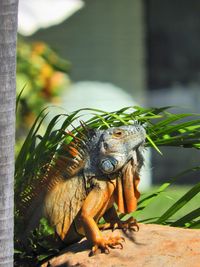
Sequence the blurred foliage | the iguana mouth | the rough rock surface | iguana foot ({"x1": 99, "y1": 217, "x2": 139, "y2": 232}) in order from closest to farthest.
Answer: the rough rock surface < the iguana mouth < iguana foot ({"x1": 99, "y1": 217, "x2": 139, "y2": 232}) < the blurred foliage

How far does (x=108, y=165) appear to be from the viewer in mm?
3967

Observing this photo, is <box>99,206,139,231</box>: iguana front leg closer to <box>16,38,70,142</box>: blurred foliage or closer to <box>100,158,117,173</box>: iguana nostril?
<box>100,158,117,173</box>: iguana nostril

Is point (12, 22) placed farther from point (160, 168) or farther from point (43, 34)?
point (160, 168)

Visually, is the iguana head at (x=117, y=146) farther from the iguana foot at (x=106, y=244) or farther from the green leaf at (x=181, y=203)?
the green leaf at (x=181, y=203)

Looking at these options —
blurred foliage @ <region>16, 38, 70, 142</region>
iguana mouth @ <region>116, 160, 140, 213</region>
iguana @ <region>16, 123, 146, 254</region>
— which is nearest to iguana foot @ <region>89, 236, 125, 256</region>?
iguana @ <region>16, 123, 146, 254</region>

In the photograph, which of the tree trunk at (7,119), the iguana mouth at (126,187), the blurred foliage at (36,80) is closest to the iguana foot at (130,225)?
the iguana mouth at (126,187)

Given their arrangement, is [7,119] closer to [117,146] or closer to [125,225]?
[117,146]

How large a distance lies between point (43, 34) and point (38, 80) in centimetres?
224

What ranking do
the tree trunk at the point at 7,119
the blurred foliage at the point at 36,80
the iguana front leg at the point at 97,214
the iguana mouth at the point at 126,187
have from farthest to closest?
the blurred foliage at the point at 36,80, the iguana mouth at the point at 126,187, the iguana front leg at the point at 97,214, the tree trunk at the point at 7,119

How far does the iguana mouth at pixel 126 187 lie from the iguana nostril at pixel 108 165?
0.21ft

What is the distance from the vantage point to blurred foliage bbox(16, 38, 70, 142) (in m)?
9.97

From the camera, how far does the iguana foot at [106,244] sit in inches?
154

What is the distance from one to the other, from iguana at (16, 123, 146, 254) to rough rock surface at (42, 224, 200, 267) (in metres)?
0.05

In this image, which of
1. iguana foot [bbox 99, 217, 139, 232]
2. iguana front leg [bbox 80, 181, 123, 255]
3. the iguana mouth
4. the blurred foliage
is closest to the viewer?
iguana front leg [bbox 80, 181, 123, 255]
